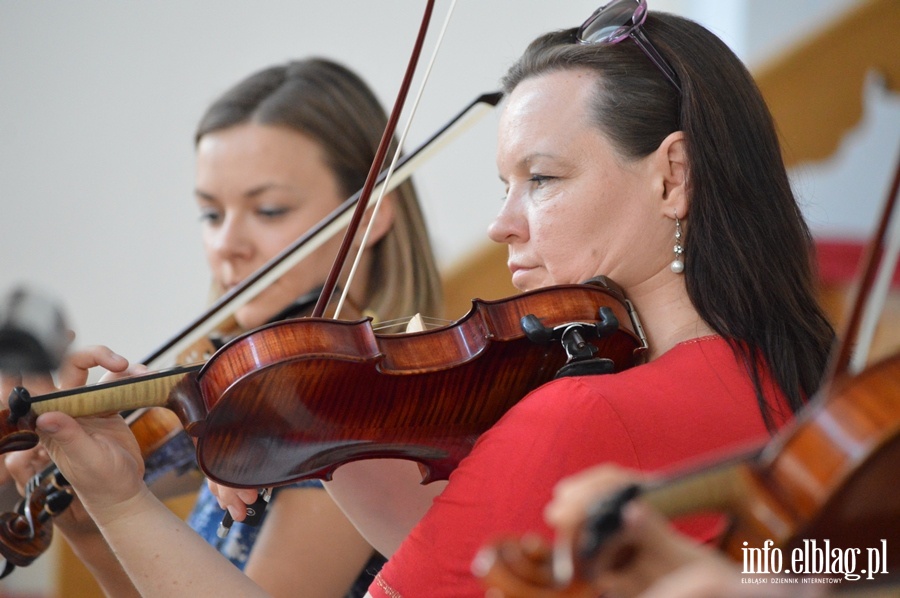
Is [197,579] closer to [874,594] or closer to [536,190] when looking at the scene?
[536,190]

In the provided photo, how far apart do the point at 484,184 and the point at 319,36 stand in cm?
56

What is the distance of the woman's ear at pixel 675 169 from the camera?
1.07 m

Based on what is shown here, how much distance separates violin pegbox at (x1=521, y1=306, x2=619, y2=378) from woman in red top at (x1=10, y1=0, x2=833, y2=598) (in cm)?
4

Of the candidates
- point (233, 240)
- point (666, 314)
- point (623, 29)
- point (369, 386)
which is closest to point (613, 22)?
point (623, 29)

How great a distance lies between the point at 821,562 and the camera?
1.82 feet

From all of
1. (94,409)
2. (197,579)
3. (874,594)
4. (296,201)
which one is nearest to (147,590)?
(197,579)

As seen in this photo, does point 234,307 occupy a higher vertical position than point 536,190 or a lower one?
lower

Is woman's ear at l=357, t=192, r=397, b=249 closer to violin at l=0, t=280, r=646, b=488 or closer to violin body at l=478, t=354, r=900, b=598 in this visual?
violin at l=0, t=280, r=646, b=488

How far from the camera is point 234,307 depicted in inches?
56.2

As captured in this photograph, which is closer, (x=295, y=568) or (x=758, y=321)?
(x=758, y=321)

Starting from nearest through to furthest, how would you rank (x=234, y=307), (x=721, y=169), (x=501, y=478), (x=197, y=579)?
1. (x=501, y=478)
2. (x=197, y=579)
3. (x=721, y=169)
4. (x=234, y=307)

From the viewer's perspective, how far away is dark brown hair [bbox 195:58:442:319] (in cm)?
171

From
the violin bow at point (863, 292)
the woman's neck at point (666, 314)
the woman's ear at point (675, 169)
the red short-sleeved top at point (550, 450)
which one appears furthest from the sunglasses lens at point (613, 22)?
the violin bow at point (863, 292)

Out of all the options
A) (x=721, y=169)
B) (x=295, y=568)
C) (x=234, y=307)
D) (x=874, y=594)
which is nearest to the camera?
(x=874, y=594)
